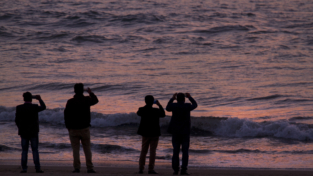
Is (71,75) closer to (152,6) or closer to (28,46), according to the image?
(28,46)

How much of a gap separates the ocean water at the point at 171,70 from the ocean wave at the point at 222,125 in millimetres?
41

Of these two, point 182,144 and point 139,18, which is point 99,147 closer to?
point 182,144

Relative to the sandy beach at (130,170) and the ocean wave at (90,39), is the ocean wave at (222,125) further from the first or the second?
the ocean wave at (90,39)

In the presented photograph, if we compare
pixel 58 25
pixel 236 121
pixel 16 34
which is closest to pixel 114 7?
pixel 58 25

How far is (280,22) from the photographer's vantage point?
113 feet

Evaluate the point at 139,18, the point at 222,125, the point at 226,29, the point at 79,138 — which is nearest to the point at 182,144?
the point at 79,138

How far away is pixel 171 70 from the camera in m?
22.9

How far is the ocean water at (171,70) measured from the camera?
11484mm

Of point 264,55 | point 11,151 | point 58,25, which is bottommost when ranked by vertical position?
point 11,151

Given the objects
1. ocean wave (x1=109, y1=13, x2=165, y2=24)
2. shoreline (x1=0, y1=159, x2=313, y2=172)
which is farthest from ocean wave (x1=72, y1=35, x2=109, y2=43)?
shoreline (x1=0, y1=159, x2=313, y2=172)

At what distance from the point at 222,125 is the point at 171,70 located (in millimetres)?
9455

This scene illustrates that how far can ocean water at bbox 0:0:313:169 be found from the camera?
11.5 meters

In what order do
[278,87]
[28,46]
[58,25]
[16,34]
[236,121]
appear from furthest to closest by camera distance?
[58,25] → [16,34] → [28,46] → [278,87] → [236,121]

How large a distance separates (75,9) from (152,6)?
7.84 meters
